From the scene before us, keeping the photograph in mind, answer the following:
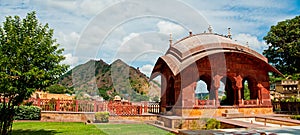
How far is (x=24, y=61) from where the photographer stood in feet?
26.8

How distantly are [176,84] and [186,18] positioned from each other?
393 centimetres

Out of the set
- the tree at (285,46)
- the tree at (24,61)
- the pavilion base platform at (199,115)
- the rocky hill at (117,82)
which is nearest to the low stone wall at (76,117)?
the pavilion base platform at (199,115)

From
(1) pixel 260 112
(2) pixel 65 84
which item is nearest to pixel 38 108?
(1) pixel 260 112

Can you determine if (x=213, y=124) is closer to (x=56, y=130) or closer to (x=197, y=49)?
(x=197, y=49)

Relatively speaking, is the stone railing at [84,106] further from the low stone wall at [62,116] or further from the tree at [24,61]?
the tree at [24,61]

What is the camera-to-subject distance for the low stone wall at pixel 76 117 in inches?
608

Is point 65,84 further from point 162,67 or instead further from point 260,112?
point 260,112

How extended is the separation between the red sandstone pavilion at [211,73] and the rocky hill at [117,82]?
11107 mm

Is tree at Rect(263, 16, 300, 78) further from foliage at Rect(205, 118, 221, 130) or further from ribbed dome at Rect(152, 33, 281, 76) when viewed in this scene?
foliage at Rect(205, 118, 221, 130)

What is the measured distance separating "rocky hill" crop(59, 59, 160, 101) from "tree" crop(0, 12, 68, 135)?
18.1 meters

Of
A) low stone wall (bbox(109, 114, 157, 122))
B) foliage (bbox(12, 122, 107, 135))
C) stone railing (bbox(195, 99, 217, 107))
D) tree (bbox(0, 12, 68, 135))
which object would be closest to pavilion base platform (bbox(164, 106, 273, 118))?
stone railing (bbox(195, 99, 217, 107))

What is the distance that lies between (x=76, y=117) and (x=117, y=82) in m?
20.3

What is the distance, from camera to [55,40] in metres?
9.27

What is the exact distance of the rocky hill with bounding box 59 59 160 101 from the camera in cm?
3519
